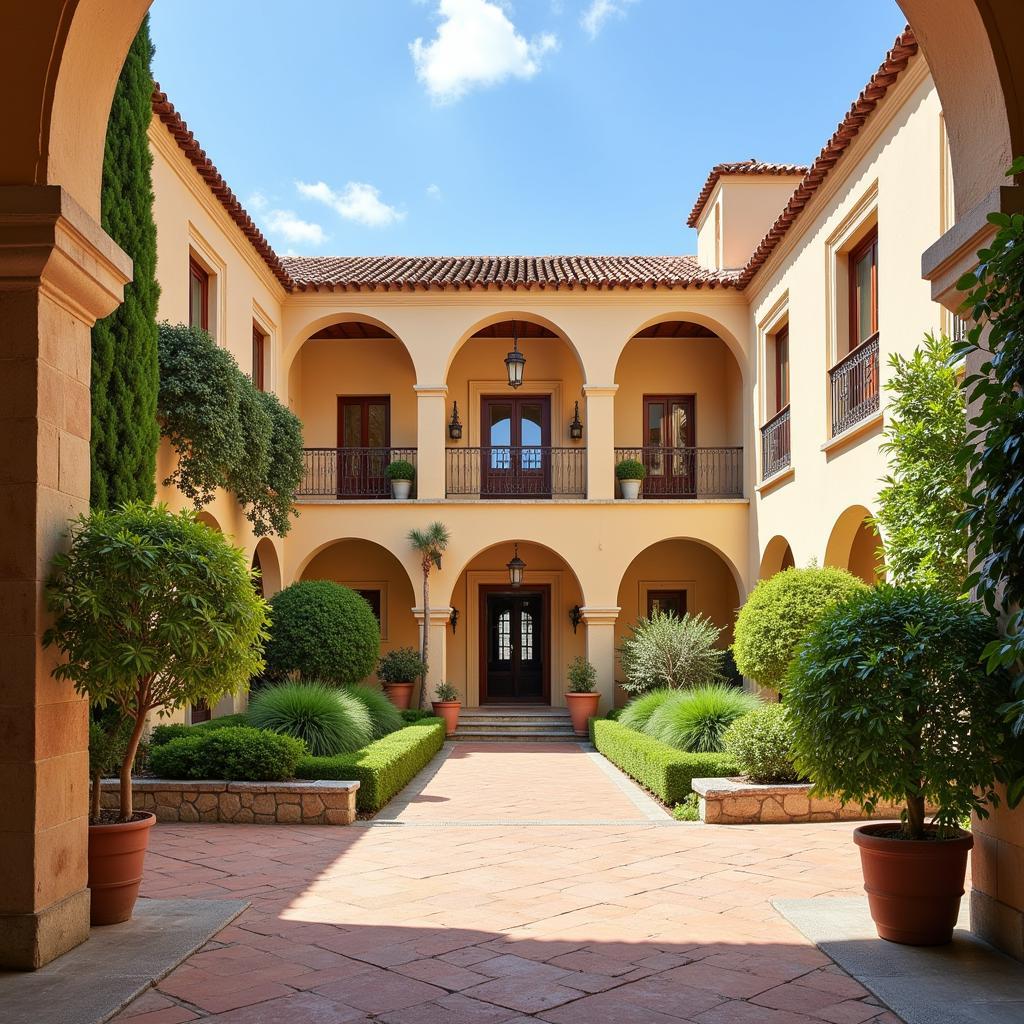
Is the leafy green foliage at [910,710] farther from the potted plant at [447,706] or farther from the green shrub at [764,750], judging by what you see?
the potted plant at [447,706]

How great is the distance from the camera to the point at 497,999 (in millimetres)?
4238

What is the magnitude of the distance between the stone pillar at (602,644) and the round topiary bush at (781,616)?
18.0 ft

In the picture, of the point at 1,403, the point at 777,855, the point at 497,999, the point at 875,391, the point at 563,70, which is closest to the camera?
the point at 497,999

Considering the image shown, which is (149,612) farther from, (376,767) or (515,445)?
(515,445)

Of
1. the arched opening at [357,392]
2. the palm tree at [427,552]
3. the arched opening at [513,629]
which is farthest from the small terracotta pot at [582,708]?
the arched opening at [357,392]

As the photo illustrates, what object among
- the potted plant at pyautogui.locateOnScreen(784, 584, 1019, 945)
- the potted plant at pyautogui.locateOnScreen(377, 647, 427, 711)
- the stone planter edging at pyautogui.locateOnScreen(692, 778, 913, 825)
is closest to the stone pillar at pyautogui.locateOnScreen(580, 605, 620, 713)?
the potted plant at pyautogui.locateOnScreen(377, 647, 427, 711)

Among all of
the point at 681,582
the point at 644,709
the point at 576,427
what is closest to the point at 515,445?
the point at 576,427

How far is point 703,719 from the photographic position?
11.1 metres

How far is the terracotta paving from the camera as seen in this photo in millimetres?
4168

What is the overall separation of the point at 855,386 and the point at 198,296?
7.71 meters

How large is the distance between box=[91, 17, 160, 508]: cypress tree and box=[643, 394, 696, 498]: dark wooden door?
408 inches

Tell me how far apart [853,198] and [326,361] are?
402 inches

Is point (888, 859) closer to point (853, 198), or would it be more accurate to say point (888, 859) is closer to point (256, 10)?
point (853, 198)

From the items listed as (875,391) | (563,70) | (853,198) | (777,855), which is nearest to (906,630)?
(777,855)
